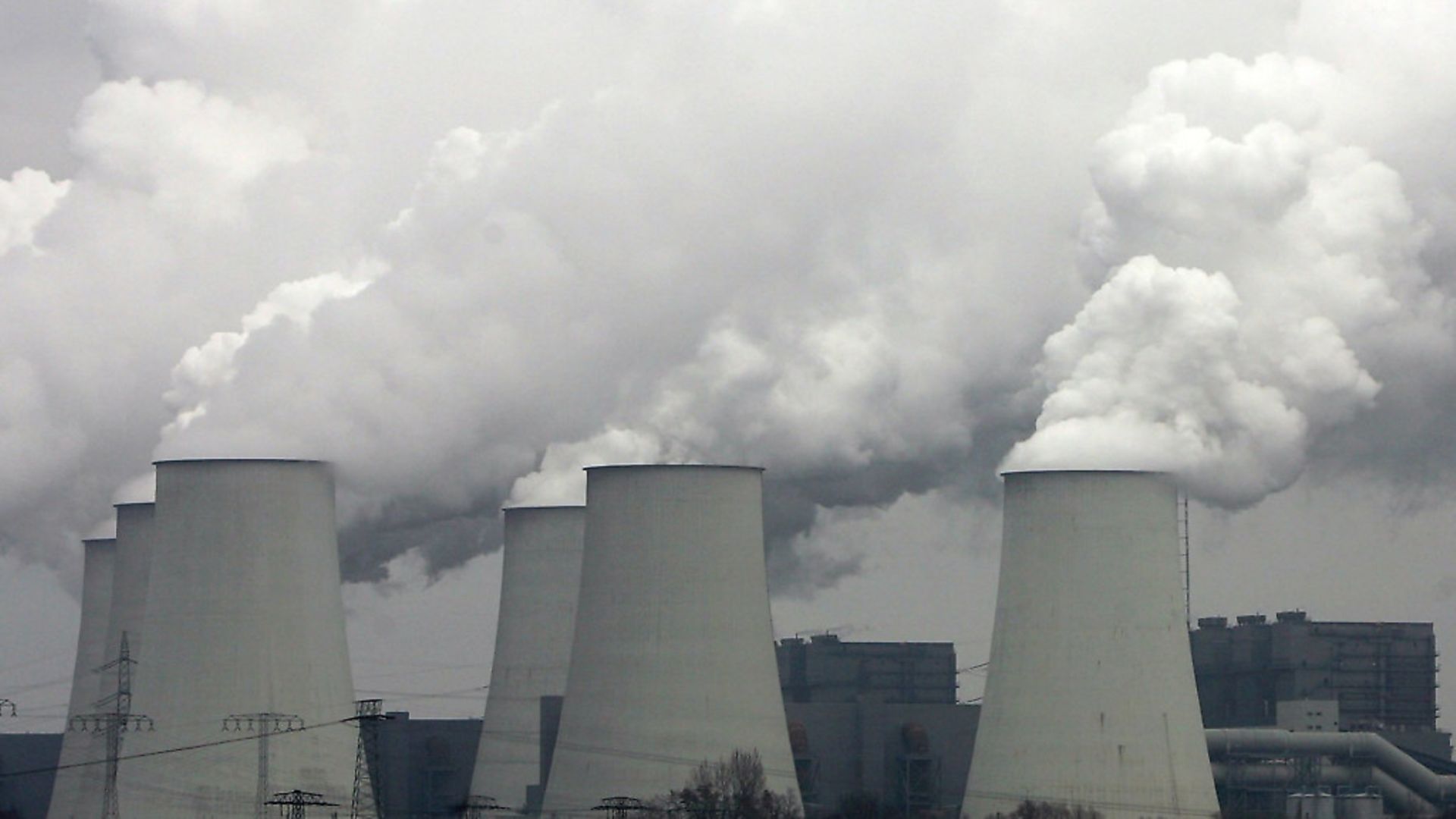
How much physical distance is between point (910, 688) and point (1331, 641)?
7012 mm

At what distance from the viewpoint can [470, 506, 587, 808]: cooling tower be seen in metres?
34.6

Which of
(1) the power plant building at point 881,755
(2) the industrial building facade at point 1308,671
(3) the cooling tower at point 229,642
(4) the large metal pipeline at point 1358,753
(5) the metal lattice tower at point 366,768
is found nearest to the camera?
(5) the metal lattice tower at point 366,768

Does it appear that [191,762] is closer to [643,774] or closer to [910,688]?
[643,774]

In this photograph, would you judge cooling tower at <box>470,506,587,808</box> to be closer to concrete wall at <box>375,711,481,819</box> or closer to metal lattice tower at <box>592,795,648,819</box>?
concrete wall at <box>375,711,481,819</box>

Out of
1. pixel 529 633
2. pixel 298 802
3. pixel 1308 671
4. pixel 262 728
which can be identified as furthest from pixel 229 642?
pixel 1308 671

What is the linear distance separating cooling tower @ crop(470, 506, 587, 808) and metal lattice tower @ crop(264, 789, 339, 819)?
6.26 m

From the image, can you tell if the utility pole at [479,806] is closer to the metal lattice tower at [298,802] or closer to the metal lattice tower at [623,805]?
the metal lattice tower at [298,802]

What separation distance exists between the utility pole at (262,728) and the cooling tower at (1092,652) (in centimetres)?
717

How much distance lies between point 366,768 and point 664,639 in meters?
3.67

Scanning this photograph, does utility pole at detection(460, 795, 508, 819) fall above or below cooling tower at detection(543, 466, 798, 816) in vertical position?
below

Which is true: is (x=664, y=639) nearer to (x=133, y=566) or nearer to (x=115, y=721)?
(x=115, y=721)

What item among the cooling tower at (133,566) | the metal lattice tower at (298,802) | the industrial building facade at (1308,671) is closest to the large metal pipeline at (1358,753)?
the industrial building facade at (1308,671)

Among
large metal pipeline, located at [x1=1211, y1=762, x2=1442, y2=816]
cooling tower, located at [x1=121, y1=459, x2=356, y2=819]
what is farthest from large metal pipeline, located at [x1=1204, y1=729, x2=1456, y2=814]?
cooling tower, located at [x1=121, y1=459, x2=356, y2=819]

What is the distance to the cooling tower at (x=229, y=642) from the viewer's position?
90.0 feet
